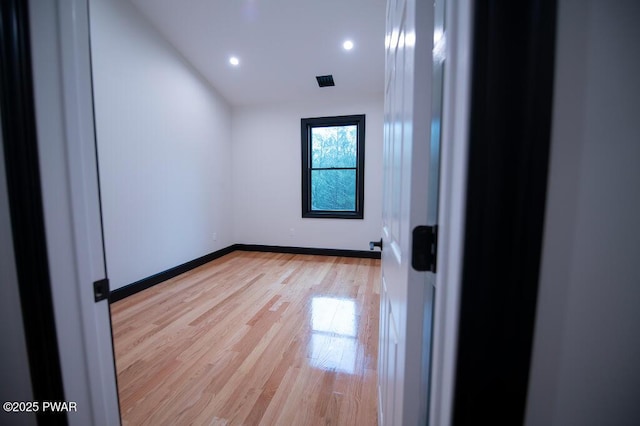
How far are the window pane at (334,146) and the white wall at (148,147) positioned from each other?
1.69 metres

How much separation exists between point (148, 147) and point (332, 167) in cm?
260

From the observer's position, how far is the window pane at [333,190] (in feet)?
13.5

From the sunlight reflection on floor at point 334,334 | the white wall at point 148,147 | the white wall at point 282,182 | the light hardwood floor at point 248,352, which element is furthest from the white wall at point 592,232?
the white wall at point 282,182

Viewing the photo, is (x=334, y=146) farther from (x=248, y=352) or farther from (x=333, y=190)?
(x=248, y=352)

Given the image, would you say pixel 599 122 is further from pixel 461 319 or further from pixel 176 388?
pixel 176 388

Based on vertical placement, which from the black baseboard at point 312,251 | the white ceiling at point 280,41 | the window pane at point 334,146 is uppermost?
the white ceiling at point 280,41

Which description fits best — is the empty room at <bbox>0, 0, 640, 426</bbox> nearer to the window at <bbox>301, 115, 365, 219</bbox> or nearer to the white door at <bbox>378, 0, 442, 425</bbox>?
the white door at <bbox>378, 0, 442, 425</bbox>

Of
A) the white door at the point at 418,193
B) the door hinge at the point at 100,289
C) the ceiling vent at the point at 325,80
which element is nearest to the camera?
the white door at the point at 418,193

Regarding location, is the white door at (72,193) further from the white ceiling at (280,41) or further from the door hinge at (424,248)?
the white ceiling at (280,41)

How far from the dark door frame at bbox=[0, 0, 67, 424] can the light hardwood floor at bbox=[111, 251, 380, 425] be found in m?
0.88

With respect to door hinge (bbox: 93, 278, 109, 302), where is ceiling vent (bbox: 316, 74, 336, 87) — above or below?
above

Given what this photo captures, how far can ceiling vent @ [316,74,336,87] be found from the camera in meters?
3.54

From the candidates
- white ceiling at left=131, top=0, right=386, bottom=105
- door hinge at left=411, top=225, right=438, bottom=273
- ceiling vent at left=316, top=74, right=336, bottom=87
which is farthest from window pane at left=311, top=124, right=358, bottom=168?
door hinge at left=411, top=225, right=438, bottom=273

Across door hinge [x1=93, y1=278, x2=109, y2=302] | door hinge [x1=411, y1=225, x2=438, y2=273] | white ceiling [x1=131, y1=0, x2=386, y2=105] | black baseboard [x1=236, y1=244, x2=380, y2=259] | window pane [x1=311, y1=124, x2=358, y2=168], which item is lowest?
black baseboard [x1=236, y1=244, x2=380, y2=259]
